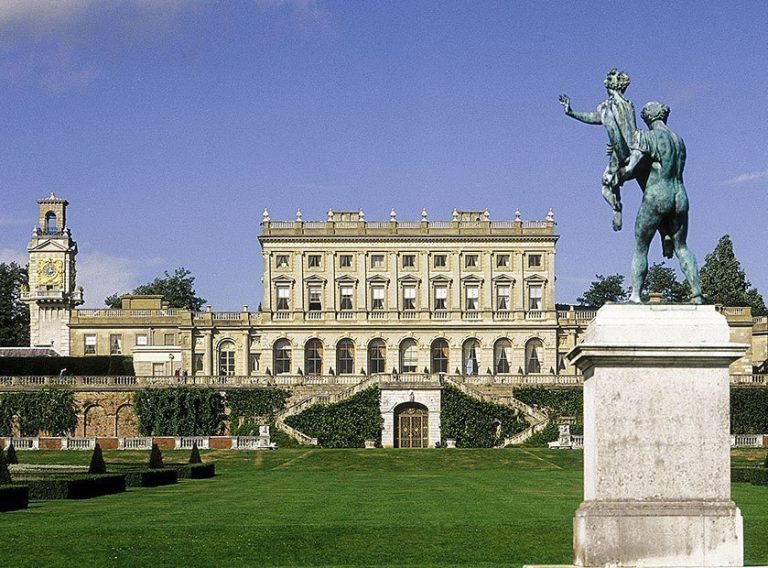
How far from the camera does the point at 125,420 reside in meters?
83.9

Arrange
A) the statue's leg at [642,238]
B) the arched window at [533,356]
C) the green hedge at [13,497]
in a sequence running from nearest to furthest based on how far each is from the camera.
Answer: the statue's leg at [642,238]
the green hedge at [13,497]
the arched window at [533,356]

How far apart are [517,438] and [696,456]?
6520 centimetres

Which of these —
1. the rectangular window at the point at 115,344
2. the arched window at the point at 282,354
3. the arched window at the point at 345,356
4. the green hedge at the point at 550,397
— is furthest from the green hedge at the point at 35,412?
the green hedge at the point at 550,397

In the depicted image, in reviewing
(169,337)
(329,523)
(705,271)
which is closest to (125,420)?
(169,337)

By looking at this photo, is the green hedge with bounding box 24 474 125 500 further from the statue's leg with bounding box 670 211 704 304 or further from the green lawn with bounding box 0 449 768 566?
the statue's leg with bounding box 670 211 704 304

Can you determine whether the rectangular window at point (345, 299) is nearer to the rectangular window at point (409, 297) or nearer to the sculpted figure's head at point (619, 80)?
the rectangular window at point (409, 297)

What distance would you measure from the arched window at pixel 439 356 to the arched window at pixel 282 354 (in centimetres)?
991

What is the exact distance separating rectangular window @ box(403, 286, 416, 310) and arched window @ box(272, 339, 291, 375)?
878 cm

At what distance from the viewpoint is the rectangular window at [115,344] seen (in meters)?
101

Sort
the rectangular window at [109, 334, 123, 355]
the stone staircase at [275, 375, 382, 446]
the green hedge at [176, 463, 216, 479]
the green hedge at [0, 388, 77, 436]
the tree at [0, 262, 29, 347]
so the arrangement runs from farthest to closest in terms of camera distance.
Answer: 1. the tree at [0, 262, 29, 347]
2. the rectangular window at [109, 334, 123, 355]
3. the green hedge at [0, 388, 77, 436]
4. the stone staircase at [275, 375, 382, 446]
5. the green hedge at [176, 463, 216, 479]

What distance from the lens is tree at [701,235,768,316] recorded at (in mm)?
108938

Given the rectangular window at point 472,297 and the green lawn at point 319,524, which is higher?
the rectangular window at point 472,297

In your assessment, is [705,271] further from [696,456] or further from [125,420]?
[696,456]

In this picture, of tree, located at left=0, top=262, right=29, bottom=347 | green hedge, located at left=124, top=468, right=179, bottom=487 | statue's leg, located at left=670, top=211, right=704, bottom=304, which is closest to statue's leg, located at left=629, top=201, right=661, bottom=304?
statue's leg, located at left=670, top=211, right=704, bottom=304
